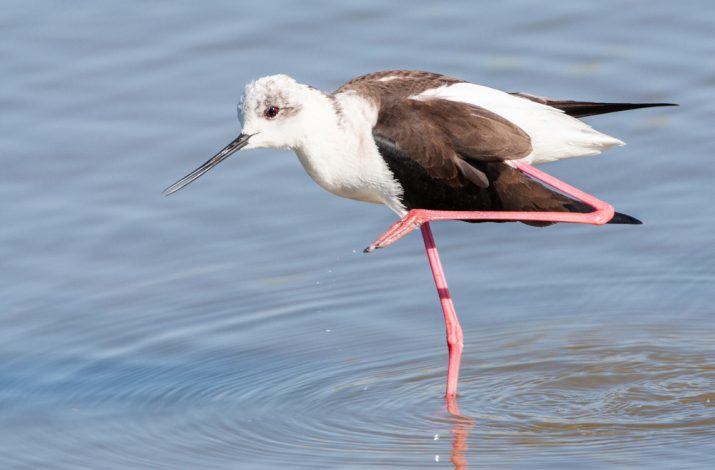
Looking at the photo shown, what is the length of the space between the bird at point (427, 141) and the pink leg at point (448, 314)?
21 cm

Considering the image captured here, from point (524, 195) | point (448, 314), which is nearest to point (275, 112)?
point (524, 195)

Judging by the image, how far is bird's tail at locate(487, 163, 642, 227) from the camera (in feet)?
23.4

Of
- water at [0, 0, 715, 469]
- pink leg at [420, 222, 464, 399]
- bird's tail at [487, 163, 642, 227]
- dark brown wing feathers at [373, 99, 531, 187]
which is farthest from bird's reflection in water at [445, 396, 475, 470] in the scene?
dark brown wing feathers at [373, 99, 531, 187]

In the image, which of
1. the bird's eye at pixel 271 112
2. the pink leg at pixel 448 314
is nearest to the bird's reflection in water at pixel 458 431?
the pink leg at pixel 448 314

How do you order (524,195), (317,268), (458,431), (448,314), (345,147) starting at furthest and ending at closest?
1. (317,268)
2. (448,314)
3. (524,195)
4. (345,147)
5. (458,431)

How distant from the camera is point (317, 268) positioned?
28.1 feet

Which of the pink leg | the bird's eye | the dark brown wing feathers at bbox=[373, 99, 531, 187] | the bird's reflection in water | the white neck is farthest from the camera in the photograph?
the pink leg

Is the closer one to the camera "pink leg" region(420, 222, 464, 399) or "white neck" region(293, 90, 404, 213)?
"white neck" region(293, 90, 404, 213)

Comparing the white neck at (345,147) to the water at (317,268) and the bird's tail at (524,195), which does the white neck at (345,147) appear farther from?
the water at (317,268)

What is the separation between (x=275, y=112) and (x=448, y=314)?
130 centimetres

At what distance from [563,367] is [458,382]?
1.57ft

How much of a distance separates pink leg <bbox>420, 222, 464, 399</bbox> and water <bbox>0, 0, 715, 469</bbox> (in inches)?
5.3

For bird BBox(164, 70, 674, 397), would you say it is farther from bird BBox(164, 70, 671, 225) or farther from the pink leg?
the pink leg

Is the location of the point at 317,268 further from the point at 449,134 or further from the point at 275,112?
the point at 449,134
